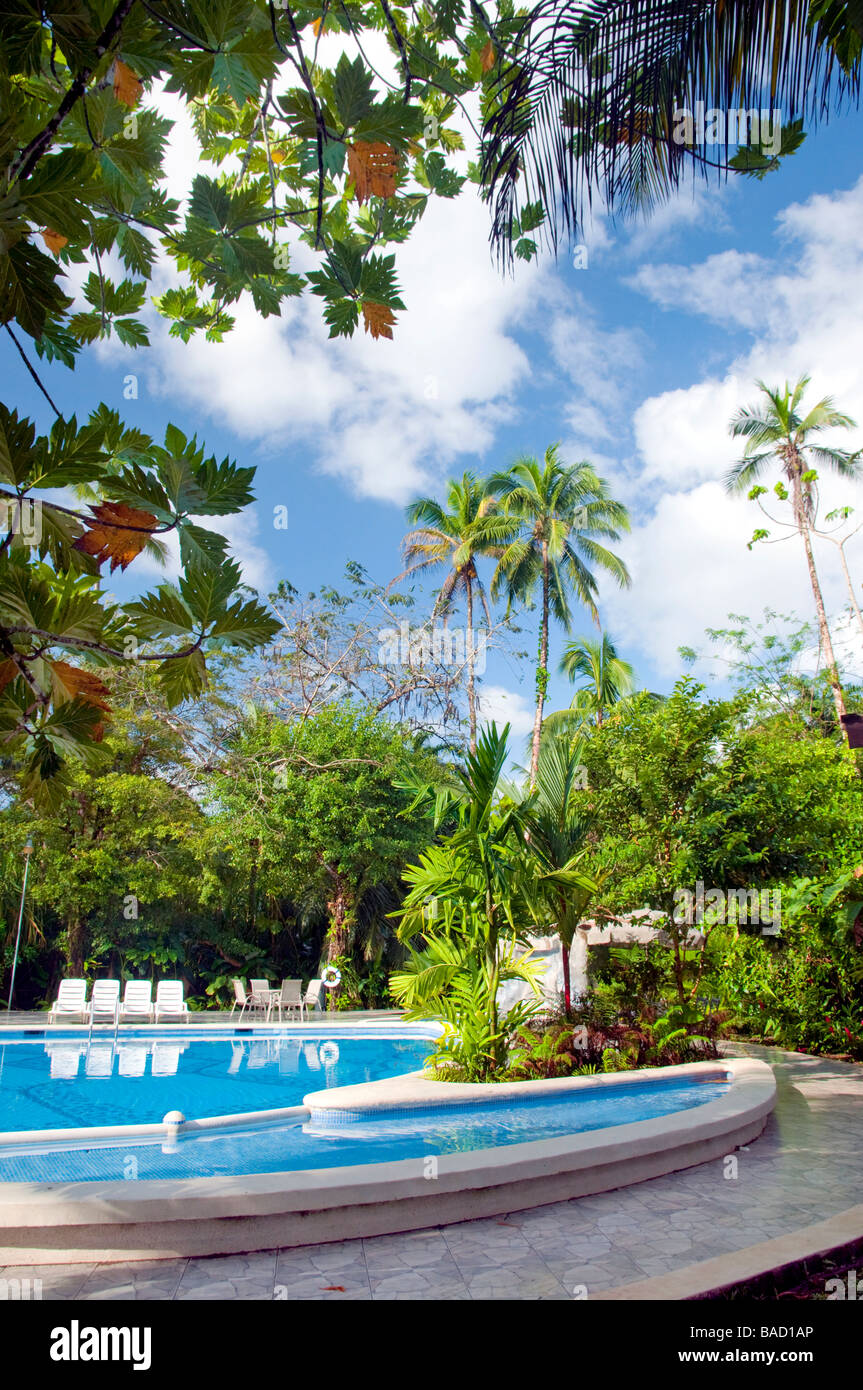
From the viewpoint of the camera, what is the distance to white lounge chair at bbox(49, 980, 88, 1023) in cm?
1279

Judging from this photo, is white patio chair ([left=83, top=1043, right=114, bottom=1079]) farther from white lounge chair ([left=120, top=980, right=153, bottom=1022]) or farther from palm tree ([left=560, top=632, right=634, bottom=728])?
palm tree ([left=560, top=632, right=634, bottom=728])

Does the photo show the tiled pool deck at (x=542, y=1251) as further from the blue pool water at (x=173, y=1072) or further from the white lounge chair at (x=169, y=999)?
the white lounge chair at (x=169, y=999)

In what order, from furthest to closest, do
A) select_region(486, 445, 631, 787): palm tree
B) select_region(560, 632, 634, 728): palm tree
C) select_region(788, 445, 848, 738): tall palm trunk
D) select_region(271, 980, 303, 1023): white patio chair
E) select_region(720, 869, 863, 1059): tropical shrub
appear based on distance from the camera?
select_region(560, 632, 634, 728): palm tree, select_region(486, 445, 631, 787): palm tree, select_region(788, 445, 848, 738): tall palm trunk, select_region(271, 980, 303, 1023): white patio chair, select_region(720, 869, 863, 1059): tropical shrub

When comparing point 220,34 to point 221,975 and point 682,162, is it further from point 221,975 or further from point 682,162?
point 221,975

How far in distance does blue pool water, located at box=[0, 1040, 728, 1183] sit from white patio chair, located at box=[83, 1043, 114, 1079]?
180 inches

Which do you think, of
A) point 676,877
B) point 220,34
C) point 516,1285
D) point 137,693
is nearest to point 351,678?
point 137,693

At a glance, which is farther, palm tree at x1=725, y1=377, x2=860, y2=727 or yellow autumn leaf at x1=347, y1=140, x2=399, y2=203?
palm tree at x1=725, y1=377, x2=860, y2=727

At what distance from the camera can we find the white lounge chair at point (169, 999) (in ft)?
43.2

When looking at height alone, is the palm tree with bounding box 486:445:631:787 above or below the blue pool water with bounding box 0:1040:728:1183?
above

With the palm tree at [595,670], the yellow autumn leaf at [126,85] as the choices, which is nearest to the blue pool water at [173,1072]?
the yellow autumn leaf at [126,85]

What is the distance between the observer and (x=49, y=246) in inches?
80.4

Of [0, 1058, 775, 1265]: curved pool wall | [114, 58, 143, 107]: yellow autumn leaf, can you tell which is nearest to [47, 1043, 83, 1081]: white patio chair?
[0, 1058, 775, 1265]: curved pool wall

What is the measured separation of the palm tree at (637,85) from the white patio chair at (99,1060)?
10.4 m
